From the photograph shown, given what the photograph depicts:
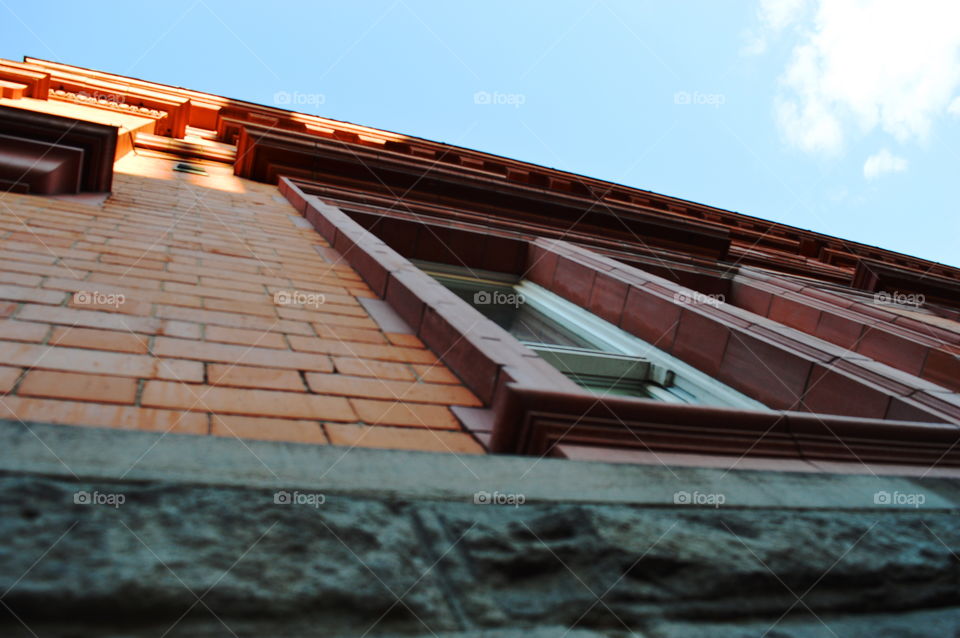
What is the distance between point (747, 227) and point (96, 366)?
709 inches

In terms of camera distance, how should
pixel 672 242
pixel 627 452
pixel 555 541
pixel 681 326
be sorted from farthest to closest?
pixel 672 242 → pixel 681 326 → pixel 627 452 → pixel 555 541

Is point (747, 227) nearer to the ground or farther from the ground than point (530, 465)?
farther from the ground

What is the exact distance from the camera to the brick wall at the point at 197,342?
2.05 meters

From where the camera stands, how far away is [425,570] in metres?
1.31

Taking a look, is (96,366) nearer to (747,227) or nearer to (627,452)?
(627,452)

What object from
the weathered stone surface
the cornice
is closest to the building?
the weathered stone surface

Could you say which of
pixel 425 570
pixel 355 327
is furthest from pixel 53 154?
pixel 425 570

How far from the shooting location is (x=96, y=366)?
2.22 m

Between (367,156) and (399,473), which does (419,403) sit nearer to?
(399,473)

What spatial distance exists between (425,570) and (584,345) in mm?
3714

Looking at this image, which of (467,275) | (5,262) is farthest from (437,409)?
(467,275)

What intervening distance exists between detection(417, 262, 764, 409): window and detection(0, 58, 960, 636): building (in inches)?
1.0

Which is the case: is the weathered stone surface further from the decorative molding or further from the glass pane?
the decorative molding

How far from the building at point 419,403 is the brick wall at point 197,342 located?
2 centimetres
